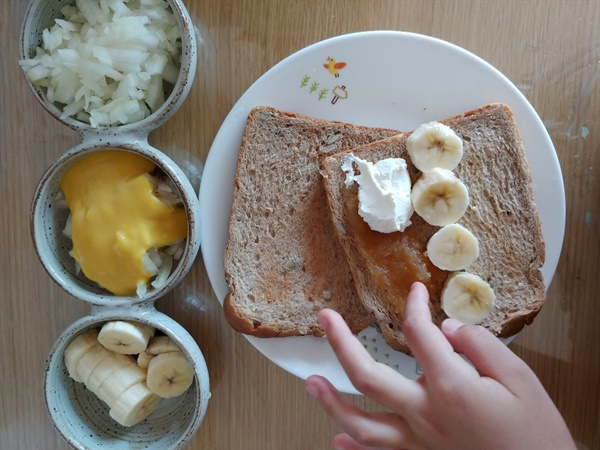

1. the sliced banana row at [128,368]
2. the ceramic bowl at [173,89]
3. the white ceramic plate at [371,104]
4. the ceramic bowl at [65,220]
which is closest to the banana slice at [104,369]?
the sliced banana row at [128,368]

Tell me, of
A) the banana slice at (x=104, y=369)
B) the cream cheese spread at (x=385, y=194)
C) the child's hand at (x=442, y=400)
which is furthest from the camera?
the banana slice at (x=104, y=369)

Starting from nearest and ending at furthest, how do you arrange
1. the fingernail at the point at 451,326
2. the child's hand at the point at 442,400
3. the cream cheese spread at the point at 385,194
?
the child's hand at the point at 442,400 → the fingernail at the point at 451,326 → the cream cheese spread at the point at 385,194

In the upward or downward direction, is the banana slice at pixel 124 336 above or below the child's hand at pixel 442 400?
below

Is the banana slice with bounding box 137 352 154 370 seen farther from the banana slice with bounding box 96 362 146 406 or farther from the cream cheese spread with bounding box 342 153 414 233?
the cream cheese spread with bounding box 342 153 414 233

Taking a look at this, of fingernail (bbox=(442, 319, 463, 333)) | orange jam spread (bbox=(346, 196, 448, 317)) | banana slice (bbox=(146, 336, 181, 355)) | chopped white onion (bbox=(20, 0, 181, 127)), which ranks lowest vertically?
banana slice (bbox=(146, 336, 181, 355))

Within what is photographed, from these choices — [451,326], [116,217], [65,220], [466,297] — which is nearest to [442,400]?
[451,326]

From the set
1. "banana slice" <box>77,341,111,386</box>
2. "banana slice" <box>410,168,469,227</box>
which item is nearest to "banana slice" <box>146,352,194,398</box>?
"banana slice" <box>77,341,111,386</box>

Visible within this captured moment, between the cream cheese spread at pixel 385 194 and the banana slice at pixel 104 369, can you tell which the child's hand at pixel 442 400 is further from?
the banana slice at pixel 104 369

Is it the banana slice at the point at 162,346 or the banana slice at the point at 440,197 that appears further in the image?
the banana slice at the point at 162,346
